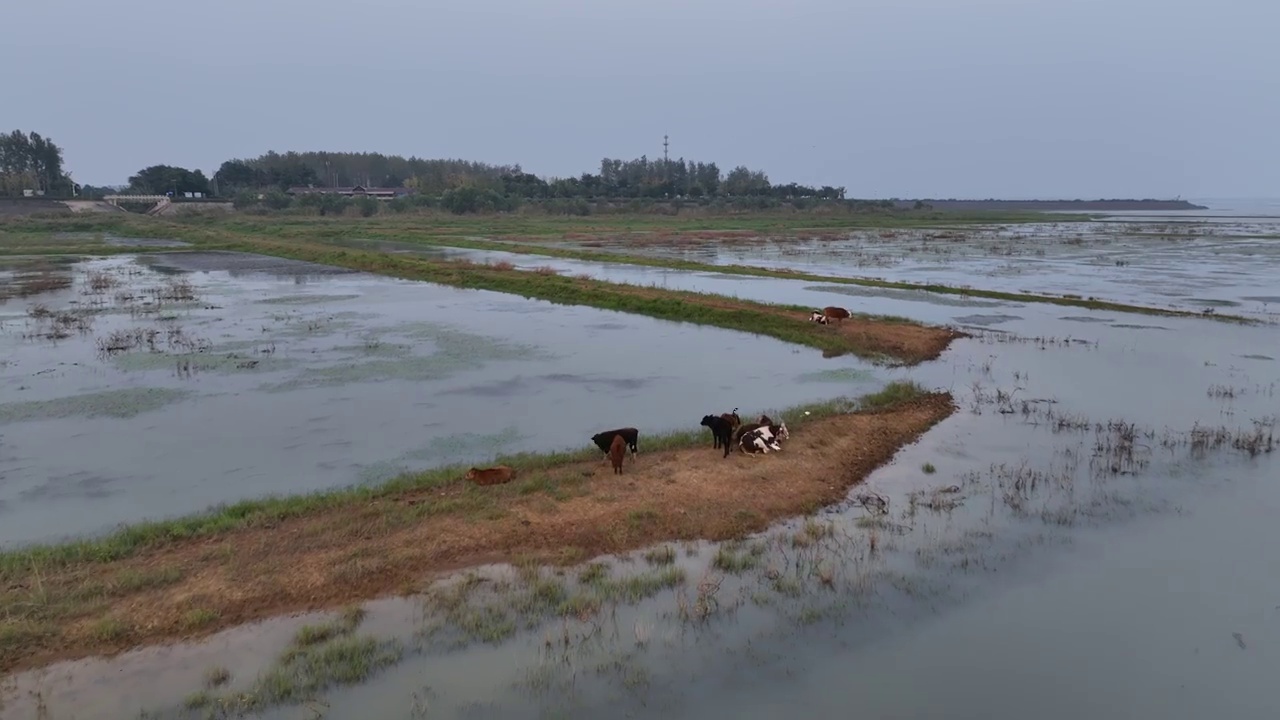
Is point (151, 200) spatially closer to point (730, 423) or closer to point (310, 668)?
point (730, 423)

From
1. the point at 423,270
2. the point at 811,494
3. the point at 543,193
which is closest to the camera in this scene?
the point at 811,494

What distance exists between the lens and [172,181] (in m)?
89.7

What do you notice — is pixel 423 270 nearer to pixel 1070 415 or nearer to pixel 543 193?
pixel 1070 415

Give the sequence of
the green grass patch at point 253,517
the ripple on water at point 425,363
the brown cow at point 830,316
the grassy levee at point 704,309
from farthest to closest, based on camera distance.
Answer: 1. the brown cow at point 830,316
2. the grassy levee at point 704,309
3. the ripple on water at point 425,363
4. the green grass patch at point 253,517

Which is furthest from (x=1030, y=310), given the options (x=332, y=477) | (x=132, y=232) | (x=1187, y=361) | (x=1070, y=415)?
(x=132, y=232)

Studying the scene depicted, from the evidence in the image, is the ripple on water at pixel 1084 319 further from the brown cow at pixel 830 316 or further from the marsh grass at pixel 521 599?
the marsh grass at pixel 521 599

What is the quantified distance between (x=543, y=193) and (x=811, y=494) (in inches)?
3490

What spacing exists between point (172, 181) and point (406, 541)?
99.4 m

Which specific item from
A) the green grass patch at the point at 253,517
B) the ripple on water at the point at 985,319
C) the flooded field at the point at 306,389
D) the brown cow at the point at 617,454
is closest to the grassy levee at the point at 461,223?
the flooded field at the point at 306,389

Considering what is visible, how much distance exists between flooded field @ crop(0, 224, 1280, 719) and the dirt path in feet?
1.00

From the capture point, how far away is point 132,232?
167 feet

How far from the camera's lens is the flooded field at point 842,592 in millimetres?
5242

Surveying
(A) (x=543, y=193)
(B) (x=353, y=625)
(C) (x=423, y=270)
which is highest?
(A) (x=543, y=193)

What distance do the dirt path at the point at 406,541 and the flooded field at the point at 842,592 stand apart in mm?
304
